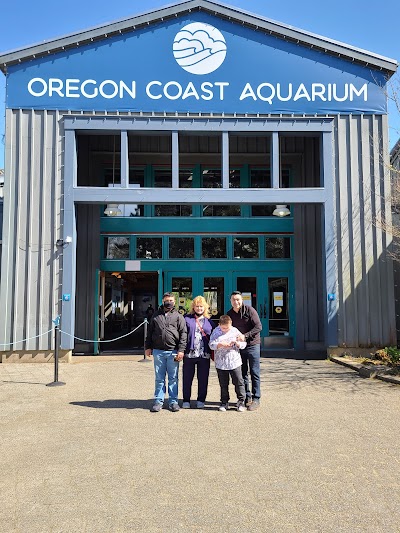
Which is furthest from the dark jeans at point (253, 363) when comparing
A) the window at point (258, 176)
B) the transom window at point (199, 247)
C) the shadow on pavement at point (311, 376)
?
the window at point (258, 176)

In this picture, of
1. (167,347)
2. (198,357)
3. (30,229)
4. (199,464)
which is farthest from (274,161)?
(199,464)

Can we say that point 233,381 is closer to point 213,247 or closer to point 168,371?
point 168,371

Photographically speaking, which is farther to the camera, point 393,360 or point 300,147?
point 300,147

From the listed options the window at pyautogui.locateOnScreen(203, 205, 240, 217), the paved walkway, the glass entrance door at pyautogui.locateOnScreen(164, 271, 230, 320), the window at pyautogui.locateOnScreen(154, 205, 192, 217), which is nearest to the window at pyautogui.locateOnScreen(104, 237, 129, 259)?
the window at pyautogui.locateOnScreen(154, 205, 192, 217)

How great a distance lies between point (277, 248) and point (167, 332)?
9.41 m

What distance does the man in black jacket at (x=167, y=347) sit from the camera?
7.03 metres

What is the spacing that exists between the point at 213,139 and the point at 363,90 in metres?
4.89

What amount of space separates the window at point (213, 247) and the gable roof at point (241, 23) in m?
6.35

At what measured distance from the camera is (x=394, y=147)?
1535 cm

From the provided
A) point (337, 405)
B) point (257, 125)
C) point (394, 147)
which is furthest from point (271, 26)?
point (337, 405)

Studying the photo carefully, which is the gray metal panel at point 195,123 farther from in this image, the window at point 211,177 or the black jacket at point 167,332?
the black jacket at point 167,332

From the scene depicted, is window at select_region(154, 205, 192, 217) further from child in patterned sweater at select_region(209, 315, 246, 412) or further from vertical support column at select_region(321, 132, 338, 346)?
child in patterned sweater at select_region(209, 315, 246, 412)

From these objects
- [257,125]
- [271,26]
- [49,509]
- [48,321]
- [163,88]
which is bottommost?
[49,509]

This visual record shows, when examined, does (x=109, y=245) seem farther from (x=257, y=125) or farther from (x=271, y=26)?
(x=271, y=26)
